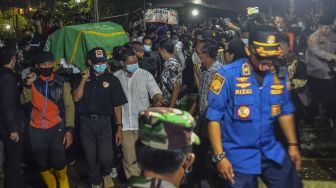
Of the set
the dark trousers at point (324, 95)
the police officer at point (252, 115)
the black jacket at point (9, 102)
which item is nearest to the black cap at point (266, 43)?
the police officer at point (252, 115)

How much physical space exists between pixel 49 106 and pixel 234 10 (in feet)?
105

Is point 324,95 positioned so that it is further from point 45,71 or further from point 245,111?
point 45,71

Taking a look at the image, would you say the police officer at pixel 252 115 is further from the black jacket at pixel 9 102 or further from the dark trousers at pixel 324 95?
the dark trousers at pixel 324 95

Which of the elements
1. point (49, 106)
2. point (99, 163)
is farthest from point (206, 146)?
point (49, 106)

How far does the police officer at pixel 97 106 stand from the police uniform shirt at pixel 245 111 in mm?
2403

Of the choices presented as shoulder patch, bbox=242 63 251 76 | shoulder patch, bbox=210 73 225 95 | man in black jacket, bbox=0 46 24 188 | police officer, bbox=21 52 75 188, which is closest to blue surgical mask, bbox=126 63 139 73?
police officer, bbox=21 52 75 188

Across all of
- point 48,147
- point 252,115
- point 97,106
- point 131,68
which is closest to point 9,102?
point 48,147

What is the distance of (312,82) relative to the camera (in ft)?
28.2

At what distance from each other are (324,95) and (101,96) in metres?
4.69

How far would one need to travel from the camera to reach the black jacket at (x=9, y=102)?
18.3ft

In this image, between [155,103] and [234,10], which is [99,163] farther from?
[234,10]

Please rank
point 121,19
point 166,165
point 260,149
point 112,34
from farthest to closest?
point 121,19
point 112,34
point 260,149
point 166,165

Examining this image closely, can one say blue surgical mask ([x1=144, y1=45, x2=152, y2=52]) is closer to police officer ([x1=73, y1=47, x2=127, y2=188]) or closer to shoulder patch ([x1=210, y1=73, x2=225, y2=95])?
police officer ([x1=73, y1=47, x2=127, y2=188])

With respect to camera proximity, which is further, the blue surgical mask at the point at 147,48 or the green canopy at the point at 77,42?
the blue surgical mask at the point at 147,48
